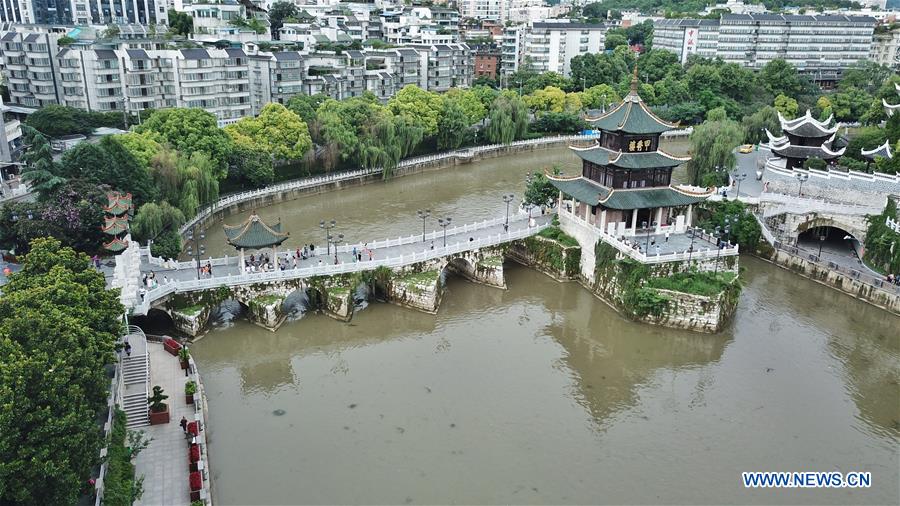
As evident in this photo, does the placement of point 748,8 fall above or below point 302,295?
above

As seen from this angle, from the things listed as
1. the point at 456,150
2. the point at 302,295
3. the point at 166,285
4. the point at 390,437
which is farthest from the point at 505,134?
the point at 390,437

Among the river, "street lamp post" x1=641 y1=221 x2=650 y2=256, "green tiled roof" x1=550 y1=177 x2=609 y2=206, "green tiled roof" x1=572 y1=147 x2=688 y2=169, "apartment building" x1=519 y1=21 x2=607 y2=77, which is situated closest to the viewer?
the river

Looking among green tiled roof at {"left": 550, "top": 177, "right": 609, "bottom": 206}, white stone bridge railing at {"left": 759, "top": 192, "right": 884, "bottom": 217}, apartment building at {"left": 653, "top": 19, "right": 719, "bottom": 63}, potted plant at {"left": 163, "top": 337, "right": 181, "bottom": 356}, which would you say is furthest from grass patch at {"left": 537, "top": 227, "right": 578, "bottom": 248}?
apartment building at {"left": 653, "top": 19, "right": 719, "bottom": 63}

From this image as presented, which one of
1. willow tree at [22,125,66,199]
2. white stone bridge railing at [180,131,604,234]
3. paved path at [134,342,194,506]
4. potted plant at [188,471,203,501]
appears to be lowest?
paved path at [134,342,194,506]

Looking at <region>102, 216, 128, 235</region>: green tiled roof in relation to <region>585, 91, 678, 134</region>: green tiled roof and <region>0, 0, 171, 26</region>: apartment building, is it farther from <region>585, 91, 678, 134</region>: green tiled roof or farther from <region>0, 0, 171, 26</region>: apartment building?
<region>0, 0, 171, 26</region>: apartment building

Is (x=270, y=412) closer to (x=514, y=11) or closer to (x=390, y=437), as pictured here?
(x=390, y=437)

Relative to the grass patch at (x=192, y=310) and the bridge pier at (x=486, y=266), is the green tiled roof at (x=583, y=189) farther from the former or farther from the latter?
the grass patch at (x=192, y=310)
